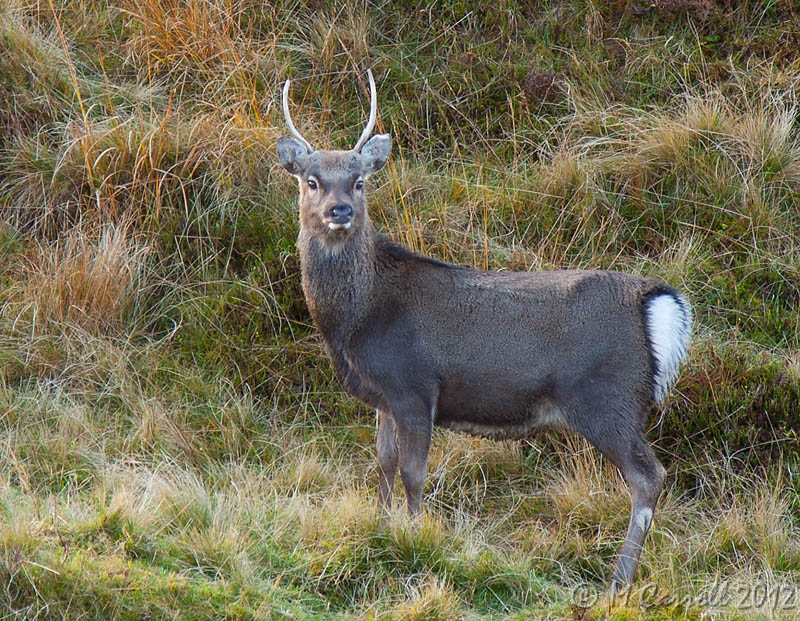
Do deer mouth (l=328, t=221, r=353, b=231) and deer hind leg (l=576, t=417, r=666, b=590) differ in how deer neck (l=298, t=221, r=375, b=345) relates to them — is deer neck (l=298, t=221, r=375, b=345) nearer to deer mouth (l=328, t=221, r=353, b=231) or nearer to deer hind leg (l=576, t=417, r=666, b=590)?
deer mouth (l=328, t=221, r=353, b=231)

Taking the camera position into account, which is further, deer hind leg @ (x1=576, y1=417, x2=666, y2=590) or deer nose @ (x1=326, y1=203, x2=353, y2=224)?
deer nose @ (x1=326, y1=203, x2=353, y2=224)

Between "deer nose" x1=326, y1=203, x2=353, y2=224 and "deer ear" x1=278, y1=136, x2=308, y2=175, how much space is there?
51cm

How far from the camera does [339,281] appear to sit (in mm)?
6797

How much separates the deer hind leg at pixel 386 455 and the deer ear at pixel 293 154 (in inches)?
59.7

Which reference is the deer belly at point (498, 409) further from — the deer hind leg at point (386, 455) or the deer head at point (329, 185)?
the deer head at point (329, 185)

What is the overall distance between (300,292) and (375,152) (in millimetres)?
1573

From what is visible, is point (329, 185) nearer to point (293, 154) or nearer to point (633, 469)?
point (293, 154)

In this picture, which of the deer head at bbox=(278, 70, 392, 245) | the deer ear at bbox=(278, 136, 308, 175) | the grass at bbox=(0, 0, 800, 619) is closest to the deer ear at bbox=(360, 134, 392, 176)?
the deer head at bbox=(278, 70, 392, 245)

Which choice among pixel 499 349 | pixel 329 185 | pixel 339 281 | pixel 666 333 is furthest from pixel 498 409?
pixel 329 185

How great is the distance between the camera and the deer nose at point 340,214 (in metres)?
6.54

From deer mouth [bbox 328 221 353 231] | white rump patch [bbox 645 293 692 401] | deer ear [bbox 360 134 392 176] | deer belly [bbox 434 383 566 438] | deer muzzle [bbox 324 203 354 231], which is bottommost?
deer belly [bbox 434 383 566 438]

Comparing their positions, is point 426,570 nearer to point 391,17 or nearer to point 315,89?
→ point 315,89

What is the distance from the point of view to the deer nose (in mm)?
6535

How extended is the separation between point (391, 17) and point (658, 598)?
6.11 metres
